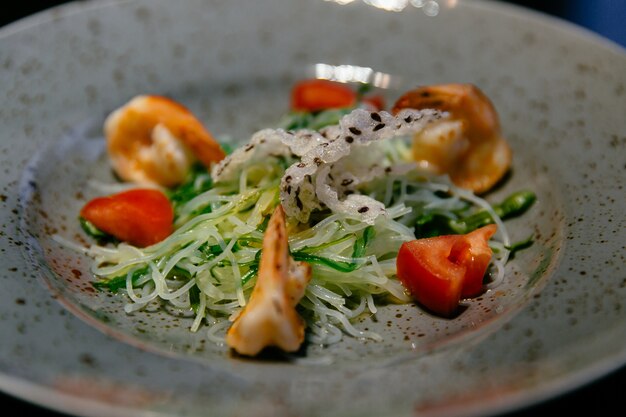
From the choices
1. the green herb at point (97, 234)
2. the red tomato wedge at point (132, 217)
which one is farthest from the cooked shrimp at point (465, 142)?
the green herb at point (97, 234)

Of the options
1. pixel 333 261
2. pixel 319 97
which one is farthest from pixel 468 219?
pixel 319 97

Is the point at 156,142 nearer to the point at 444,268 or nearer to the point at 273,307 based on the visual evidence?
the point at 273,307

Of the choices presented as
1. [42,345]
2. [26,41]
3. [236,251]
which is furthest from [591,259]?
[26,41]

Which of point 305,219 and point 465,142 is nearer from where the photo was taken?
point 305,219

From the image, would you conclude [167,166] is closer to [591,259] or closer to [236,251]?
[236,251]

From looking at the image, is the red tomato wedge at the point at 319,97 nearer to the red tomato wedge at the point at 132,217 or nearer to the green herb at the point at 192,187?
the green herb at the point at 192,187

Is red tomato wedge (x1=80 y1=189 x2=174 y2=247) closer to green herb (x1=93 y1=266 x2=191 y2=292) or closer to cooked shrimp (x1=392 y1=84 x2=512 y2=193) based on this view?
green herb (x1=93 y1=266 x2=191 y2=292)
